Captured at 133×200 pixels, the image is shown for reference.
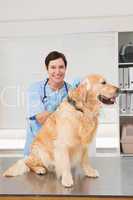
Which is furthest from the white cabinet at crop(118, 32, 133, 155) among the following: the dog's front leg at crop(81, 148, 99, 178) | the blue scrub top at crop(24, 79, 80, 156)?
the dog's front leg at crop(81, 148, 99, 178)

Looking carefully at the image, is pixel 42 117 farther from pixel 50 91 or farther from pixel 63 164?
pixel 63 164

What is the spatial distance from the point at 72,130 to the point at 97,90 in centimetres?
19

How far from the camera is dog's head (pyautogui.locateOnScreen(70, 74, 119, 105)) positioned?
4.36 feet

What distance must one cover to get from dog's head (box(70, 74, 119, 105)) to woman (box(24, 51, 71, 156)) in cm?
28

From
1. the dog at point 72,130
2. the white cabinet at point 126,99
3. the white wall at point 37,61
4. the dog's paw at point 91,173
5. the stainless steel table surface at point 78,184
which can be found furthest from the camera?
the white wall at point 37,61

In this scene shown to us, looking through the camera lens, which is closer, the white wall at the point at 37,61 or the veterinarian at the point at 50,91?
the veterinarian at the point at 50,91

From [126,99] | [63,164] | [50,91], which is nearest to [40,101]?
[50,91]

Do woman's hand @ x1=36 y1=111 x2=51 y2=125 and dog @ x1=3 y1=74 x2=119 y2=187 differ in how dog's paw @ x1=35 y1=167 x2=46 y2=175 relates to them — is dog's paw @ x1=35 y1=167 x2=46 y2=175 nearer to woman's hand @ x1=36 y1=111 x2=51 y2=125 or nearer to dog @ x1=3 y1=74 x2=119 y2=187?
dog @ x1=3 y1=74 x2=119 y2=187

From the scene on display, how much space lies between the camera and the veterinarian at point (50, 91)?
167 cm

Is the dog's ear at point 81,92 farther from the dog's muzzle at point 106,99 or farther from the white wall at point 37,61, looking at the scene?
the white wall at point 37,61

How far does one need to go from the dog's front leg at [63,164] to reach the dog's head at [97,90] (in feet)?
0.72

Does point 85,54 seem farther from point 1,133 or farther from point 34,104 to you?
point 34,104

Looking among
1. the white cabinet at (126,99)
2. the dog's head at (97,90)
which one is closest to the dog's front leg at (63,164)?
the dog's head at (97,90)

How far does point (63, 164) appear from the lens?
1.38 m
